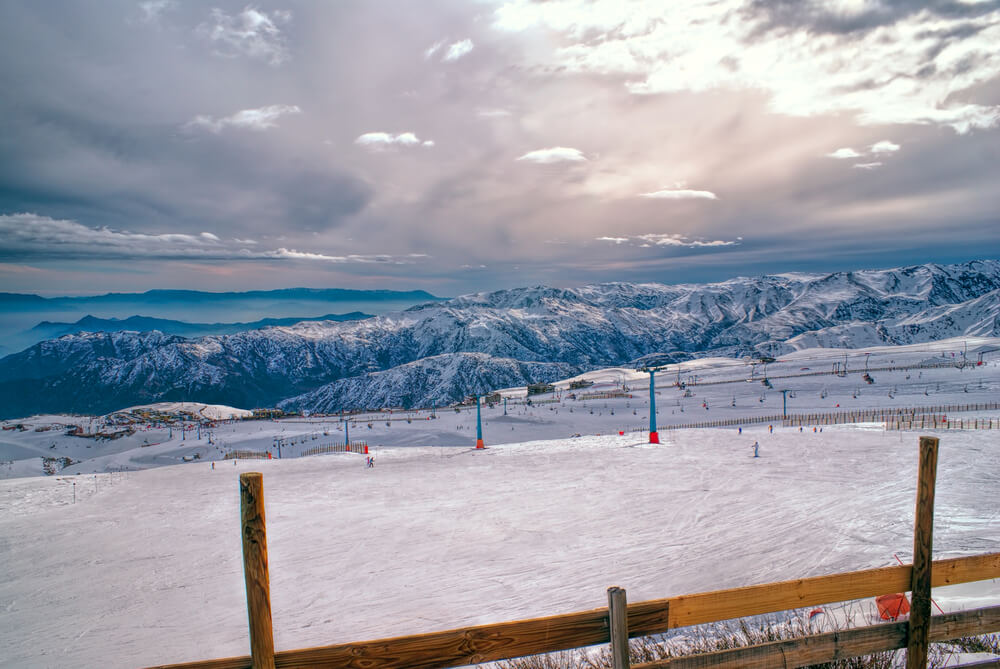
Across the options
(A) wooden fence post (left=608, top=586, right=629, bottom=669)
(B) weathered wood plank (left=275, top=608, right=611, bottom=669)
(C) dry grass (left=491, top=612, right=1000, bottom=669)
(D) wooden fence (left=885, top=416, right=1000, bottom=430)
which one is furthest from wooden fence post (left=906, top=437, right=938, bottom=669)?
(D) wooden fence (left=885, top=416, right=1000, bottom=430)

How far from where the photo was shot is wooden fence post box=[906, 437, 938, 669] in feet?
15.1

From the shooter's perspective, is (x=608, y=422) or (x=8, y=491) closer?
(x=8, y=491)

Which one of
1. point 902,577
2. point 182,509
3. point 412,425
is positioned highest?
point 902,577

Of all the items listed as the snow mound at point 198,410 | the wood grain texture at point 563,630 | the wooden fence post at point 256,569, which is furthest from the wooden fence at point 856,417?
the snow mound at point 198,410

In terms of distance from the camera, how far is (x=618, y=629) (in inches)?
153

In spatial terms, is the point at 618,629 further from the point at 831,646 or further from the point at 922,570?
the point at 922,570

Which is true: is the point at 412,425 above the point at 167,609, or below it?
below

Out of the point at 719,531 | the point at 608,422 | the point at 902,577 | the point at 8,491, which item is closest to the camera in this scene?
the point at 902,577

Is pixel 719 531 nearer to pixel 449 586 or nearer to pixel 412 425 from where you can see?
pixel 449 586

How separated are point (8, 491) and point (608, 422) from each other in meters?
60.0

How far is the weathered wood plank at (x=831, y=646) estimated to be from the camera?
4258 mm

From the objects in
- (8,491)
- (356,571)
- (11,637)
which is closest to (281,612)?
(356,571)

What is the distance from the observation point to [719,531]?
15.8 metres

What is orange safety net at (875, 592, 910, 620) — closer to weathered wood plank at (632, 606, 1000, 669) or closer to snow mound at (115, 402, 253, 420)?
weathered wood plank at (632, 606, 1000, 669)
